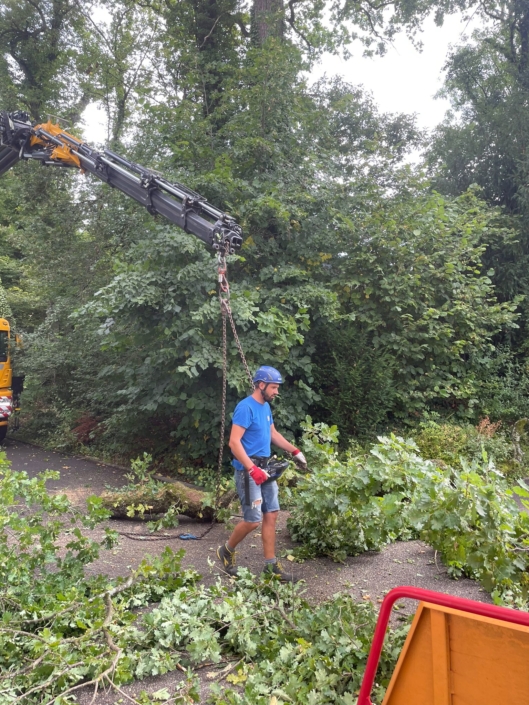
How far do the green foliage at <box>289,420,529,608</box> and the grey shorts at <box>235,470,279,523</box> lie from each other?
430 mm

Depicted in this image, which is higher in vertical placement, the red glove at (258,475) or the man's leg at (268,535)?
the red glove at (258,475)

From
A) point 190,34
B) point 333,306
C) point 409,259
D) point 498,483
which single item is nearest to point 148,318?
point 333,306

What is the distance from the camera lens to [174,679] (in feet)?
11.0

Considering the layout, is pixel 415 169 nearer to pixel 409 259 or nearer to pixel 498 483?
pixel 409 259

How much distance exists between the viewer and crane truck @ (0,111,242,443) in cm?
587

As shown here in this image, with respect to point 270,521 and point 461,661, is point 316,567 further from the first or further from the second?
point 461,661

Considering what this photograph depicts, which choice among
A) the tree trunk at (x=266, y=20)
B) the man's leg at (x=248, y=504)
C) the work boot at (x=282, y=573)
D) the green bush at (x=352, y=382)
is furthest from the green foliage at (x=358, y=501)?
the tree trunk at (x=266, y=20)

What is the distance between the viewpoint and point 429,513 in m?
4.04

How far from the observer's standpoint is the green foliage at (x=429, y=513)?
388 cm

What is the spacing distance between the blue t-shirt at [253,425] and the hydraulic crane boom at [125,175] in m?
1.76

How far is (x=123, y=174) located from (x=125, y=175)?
55 mm

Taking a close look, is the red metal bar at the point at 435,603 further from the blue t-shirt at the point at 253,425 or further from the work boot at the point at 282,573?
the blue t-shirt at the point at 253,425

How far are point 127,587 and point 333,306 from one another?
638 centimetres

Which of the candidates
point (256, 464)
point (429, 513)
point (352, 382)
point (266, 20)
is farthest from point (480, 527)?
point (266, 20)
